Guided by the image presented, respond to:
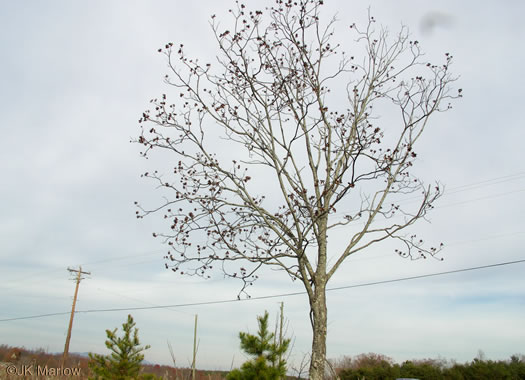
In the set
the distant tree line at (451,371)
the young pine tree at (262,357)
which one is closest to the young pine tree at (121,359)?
the young pine tree at (262,357)

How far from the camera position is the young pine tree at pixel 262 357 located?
562 cm

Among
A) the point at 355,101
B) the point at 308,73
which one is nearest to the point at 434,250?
the point at 355,101

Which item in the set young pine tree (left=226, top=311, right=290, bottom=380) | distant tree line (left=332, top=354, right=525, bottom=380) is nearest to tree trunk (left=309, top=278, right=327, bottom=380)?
young pine tree (left=226, top=311, right=290, bottom=380)

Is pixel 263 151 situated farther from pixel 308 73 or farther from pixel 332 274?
pixel 332 274

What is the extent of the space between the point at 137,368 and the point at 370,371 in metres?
26.1

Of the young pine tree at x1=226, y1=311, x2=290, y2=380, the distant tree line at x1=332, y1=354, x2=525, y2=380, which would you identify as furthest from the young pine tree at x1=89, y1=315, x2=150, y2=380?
the distant tree line at x1=332, y1=354, x2=525, y2=380

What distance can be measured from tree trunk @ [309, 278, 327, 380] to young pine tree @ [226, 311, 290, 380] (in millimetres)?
567

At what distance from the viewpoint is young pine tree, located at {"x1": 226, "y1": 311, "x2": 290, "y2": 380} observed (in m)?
5.62

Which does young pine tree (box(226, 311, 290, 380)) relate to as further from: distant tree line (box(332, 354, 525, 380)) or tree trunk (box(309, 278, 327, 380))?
distant tree line (box(332, 354, 525, 380))

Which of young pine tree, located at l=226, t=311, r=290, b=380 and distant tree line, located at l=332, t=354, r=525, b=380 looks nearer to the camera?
young pine tree, located at l=226, t=311, r=290, b=380

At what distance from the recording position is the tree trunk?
552cm

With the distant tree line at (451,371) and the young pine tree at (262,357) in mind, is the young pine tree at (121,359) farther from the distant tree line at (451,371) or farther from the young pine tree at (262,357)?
the distant tree line at (451,371)

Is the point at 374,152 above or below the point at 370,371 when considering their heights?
above

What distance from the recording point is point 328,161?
22.4 feet
